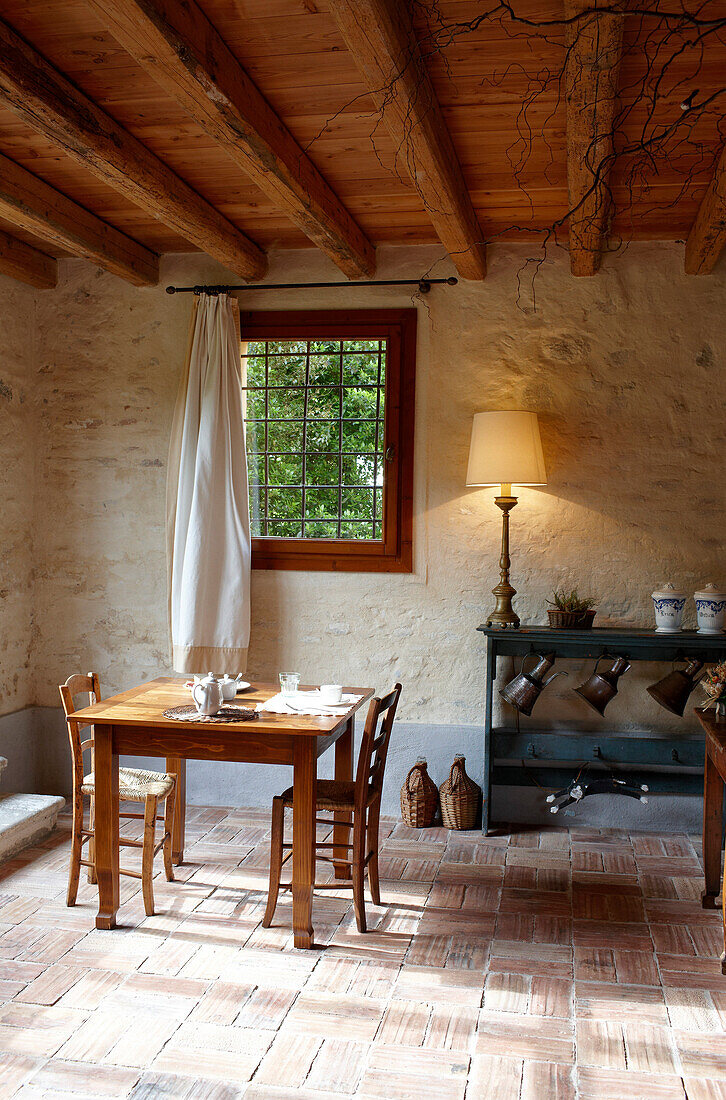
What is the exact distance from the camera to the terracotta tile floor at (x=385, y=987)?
8.38ft

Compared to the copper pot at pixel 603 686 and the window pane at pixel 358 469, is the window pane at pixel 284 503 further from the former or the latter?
the copper pot at pixel 603 686

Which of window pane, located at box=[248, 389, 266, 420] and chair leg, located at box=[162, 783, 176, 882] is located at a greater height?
window pane, located at box=[248, 389, 266, 420]

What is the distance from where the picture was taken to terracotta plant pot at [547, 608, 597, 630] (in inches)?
183

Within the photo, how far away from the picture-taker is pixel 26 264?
506 centimetres

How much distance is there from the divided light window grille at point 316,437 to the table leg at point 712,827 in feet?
6.99

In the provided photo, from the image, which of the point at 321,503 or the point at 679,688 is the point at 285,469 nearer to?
the point at 321,503

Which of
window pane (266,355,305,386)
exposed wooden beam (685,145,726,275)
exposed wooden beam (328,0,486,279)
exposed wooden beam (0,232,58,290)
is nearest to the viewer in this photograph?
exposed wooden beam (328,0,486,279)

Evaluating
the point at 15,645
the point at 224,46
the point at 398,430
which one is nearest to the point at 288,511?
the point at 398,430

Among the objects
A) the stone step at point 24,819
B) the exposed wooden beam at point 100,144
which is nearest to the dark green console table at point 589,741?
the stone step at point 24,819

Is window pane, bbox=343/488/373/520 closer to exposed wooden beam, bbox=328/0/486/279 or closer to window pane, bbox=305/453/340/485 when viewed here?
window pane, bbox=305/453/340/485

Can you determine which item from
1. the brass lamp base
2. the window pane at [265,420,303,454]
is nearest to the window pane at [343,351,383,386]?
the window pane at [265,420,303,454]

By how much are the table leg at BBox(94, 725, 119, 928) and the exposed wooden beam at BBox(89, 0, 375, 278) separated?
219cm

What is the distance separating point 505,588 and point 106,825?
2300 mm

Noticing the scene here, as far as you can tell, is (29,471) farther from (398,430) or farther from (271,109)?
(271,109)
